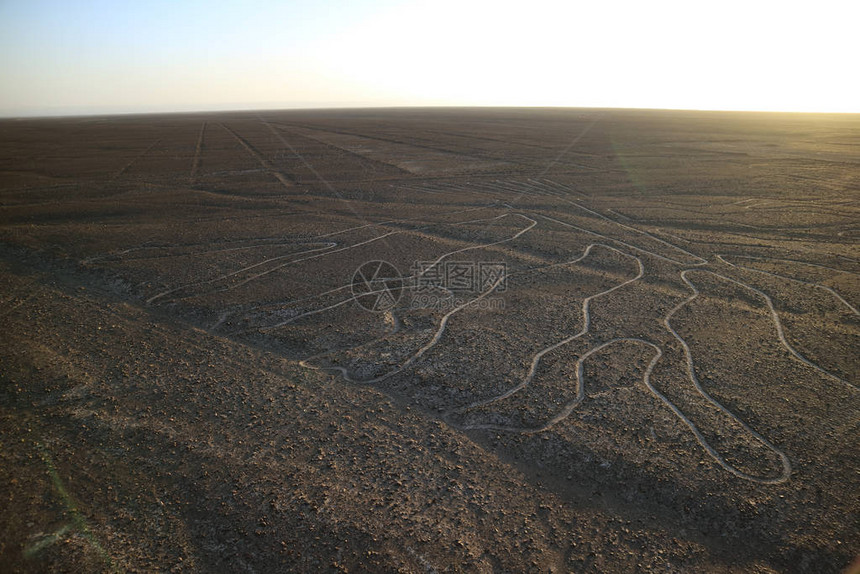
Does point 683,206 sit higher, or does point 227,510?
point 683,206

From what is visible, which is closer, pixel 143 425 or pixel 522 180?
pixel 143 425

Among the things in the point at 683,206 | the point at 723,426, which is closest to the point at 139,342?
the point at 723,426

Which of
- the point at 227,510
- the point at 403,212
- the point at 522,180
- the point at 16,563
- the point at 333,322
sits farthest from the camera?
the point at 522,180

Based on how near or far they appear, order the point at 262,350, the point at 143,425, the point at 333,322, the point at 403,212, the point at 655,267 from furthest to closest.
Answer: the point at 403,212
the point at 655,267
the point at 333,322
the point at 262,350
the point at 143,425

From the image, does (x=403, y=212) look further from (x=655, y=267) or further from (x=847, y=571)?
(x=847, y=571)

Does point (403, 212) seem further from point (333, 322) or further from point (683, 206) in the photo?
point (683, 206)

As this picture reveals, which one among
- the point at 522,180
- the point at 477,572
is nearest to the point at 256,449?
the point at 477,572
